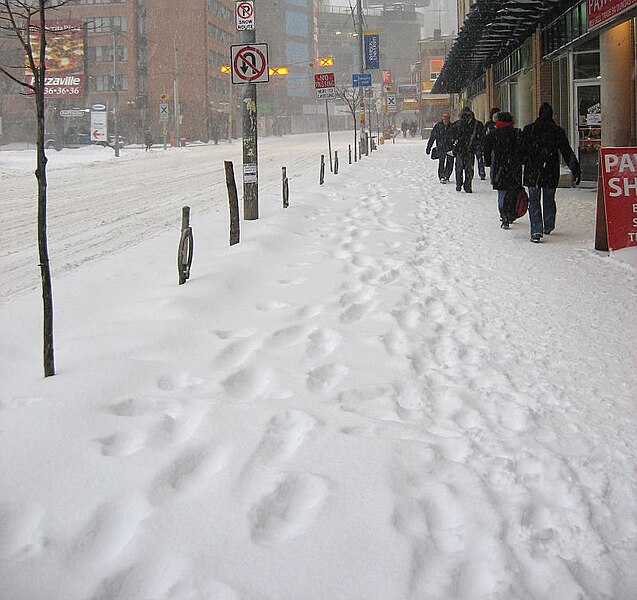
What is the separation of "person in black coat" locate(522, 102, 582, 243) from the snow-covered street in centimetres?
128

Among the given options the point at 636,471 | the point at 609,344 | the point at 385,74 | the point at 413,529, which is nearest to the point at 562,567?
the point at 413,529

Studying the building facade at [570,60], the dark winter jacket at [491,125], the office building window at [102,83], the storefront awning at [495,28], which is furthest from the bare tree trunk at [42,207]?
the office building window at [102,83]

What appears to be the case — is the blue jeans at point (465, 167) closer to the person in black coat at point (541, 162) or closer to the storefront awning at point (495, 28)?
the storefront awning at point (495, 28)

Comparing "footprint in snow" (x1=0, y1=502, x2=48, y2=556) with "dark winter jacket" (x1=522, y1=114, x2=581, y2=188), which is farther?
"dark winter jacket" (x1=522, y1=114, x2=581, y2=188)

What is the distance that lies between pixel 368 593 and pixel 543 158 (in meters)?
8.49

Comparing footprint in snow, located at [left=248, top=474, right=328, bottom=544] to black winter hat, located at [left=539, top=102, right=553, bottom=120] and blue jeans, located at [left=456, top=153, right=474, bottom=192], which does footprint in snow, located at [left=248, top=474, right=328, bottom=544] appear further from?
blue jeans, located at [left=456, top=153, right=474, bottom=192]

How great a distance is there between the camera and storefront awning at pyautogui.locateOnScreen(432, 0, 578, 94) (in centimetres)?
1666

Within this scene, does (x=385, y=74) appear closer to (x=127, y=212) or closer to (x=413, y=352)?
(x=127, y=212)

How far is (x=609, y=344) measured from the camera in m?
5.82

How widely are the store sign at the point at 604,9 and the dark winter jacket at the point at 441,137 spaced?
4514 millimetres

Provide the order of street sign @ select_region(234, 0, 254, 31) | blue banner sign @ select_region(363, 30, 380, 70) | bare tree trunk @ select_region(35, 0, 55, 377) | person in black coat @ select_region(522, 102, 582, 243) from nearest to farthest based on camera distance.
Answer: bare tree trunk @ select_region(35, 0, 55, 377)
person in black coat @ select_region(522, 102, 582, 243)
street sign @ select_region(234, 0, 254, 31)
blue banner sign @ select_region(363, 30, 380, 70)

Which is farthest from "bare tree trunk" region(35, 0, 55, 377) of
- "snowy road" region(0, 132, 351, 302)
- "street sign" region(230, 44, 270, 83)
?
"street sign" region(230, 44, 270, 83)

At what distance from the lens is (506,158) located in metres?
10.8

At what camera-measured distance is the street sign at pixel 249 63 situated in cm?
1102
